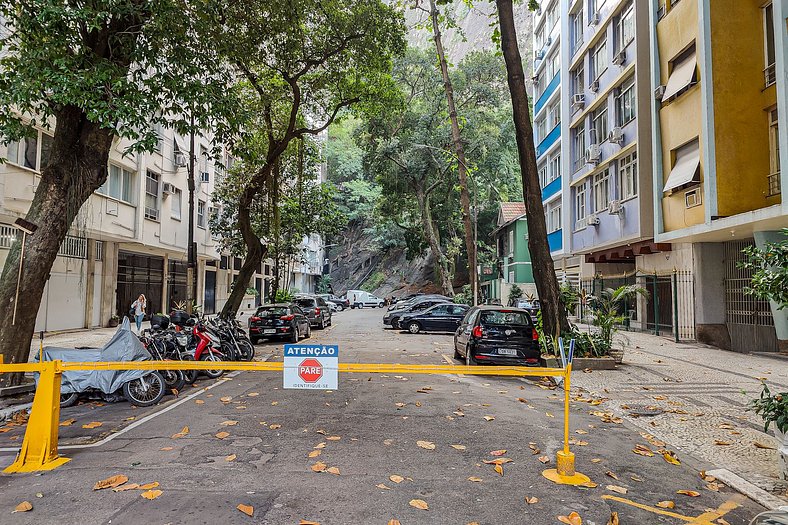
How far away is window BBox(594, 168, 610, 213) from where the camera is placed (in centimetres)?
2331

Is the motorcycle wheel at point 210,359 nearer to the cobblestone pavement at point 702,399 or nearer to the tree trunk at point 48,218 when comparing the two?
the tree trunk at point 48,218

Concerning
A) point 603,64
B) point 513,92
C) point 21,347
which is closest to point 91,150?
point 21,347

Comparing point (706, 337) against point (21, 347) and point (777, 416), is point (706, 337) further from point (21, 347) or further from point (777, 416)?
point (21, 347)

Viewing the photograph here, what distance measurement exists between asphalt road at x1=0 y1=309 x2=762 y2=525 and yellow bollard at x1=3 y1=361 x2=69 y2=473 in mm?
234

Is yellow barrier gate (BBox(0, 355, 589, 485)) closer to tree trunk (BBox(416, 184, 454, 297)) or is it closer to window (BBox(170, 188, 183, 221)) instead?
window (BBox(170, 188, 183, 221))

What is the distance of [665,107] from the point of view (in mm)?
17609

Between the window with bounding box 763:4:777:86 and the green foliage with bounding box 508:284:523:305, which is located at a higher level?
the window with bounding box 763:4:777:86

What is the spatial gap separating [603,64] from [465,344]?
16.8 m

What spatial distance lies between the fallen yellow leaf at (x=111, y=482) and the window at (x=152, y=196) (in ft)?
65.4

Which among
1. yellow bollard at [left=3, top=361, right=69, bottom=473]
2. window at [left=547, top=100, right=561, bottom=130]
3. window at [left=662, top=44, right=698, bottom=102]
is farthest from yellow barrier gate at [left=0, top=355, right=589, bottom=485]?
window at [left=547, top=100, right=561, bottom=130]

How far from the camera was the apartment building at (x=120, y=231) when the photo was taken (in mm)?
15508

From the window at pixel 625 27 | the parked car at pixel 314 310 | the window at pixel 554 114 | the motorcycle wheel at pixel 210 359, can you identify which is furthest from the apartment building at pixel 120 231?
the window at pixel 554 114

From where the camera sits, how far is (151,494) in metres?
4.40

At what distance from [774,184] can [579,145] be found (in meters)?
13.8
